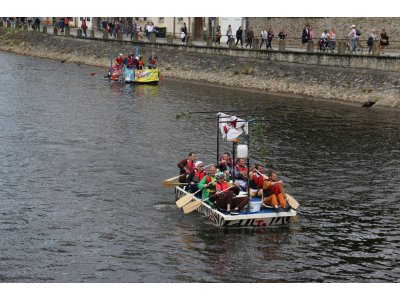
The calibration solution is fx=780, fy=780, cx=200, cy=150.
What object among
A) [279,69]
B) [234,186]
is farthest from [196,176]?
[279,69]

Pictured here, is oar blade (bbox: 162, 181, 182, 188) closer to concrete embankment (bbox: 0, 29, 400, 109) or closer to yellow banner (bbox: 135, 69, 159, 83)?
concrete embankment (bbox: 0, 29, 400, 109)

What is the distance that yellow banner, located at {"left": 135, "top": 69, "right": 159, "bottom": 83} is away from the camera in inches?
2227

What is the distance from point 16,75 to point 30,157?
29.9 m

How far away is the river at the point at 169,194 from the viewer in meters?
20.0

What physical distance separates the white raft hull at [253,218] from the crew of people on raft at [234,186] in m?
0.18

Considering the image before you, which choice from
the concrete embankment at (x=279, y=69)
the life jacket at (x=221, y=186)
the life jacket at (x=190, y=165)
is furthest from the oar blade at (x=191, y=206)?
the concrete embankment at (x=279, y=69)

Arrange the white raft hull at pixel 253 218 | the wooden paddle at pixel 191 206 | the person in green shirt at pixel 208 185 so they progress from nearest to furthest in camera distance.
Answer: the white raft hull at pixel 253 218 → the wooden paddle at pixel 191 206 → the person in green shirt at pixel 208 185

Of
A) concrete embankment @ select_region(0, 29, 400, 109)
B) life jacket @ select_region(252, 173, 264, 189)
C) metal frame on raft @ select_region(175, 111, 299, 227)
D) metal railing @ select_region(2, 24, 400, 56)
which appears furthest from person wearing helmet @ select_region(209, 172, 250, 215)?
metal railing @ select_region(2, 24, 400, 56)

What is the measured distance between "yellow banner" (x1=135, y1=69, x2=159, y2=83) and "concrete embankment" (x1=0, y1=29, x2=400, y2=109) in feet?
12.4

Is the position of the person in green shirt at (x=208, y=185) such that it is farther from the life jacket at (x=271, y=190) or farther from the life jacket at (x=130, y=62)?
the life jacket at (x=130, y=62)

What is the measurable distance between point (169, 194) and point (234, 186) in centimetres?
428

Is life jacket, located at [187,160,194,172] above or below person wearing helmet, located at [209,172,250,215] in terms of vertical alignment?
above

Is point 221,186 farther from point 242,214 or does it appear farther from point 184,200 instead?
point 184,200
